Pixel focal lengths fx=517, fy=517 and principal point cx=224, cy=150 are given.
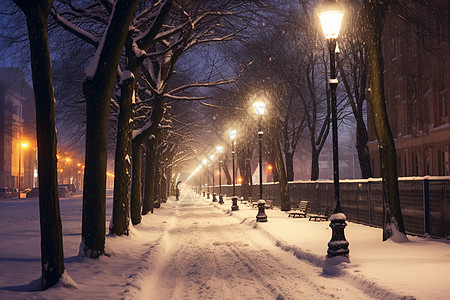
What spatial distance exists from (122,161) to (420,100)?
1002 inches

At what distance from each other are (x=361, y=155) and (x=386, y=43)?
1115cm

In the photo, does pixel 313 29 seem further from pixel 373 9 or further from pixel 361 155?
pixel 373 9

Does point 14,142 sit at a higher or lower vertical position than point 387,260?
higher

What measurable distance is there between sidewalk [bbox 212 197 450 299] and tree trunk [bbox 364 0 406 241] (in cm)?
71

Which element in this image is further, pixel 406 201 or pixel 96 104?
pixel 406 201

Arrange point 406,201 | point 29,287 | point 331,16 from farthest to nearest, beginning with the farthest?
point 406,201 < point 331,16 < point 29,287

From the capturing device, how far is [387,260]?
36.7 feet

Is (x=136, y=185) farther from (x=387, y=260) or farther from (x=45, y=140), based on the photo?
(x=45, y=140)

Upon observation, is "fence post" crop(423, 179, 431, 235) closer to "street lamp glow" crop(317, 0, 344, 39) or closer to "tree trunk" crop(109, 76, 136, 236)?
"street lamp glow" crop(317, 0, 344, 39)

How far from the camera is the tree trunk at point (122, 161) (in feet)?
51.3

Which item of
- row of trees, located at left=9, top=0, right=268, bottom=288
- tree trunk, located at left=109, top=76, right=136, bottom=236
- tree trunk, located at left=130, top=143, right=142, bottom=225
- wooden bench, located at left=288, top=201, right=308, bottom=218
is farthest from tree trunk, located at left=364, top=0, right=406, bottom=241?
wooden bench, located at left=288, top=201, right=308, bottom=218

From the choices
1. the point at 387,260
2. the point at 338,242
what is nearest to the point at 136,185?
the point at 338,242

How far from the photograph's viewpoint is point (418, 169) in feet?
119

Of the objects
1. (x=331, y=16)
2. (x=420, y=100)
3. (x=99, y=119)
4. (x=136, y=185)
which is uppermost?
(x=420, y=100)
